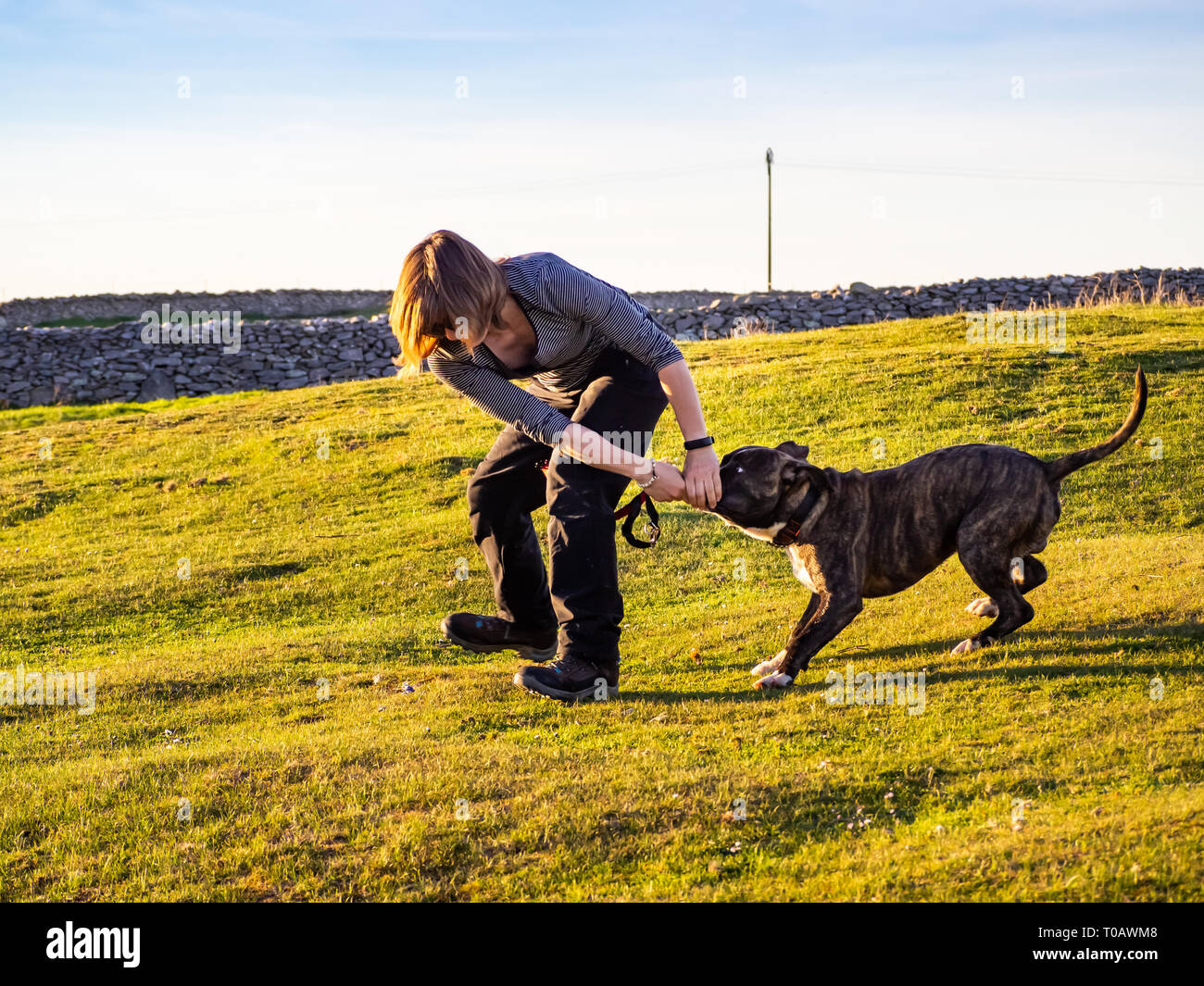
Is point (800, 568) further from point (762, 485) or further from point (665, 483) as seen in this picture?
point (665, 483)

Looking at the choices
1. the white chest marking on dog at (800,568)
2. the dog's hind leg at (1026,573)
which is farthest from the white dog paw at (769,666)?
the dog's hind leg at (1026,573)

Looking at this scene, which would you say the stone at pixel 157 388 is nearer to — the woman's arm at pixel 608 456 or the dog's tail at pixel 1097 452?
the woman's arm at pixel 608 456

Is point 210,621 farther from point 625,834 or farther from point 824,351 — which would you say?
point 824,351

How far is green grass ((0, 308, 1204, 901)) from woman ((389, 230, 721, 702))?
53cm

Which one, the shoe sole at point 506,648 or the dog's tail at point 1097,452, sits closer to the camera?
the dog's tail at point 1097,452

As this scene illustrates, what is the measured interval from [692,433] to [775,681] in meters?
1.44

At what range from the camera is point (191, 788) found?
16.2 ft

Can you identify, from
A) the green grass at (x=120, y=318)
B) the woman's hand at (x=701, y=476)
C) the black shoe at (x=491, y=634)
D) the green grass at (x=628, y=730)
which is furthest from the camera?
the green grass at (x=120, y=318)

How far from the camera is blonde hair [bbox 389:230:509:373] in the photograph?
16.5ft

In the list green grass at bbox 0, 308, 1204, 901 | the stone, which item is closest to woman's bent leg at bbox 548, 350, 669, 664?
green grass at bbox 0, 308, 1204, 901

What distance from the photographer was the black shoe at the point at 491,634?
6.48 meters

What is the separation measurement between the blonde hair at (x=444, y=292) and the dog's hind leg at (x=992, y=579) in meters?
2.88

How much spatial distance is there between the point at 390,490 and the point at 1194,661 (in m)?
11.5
